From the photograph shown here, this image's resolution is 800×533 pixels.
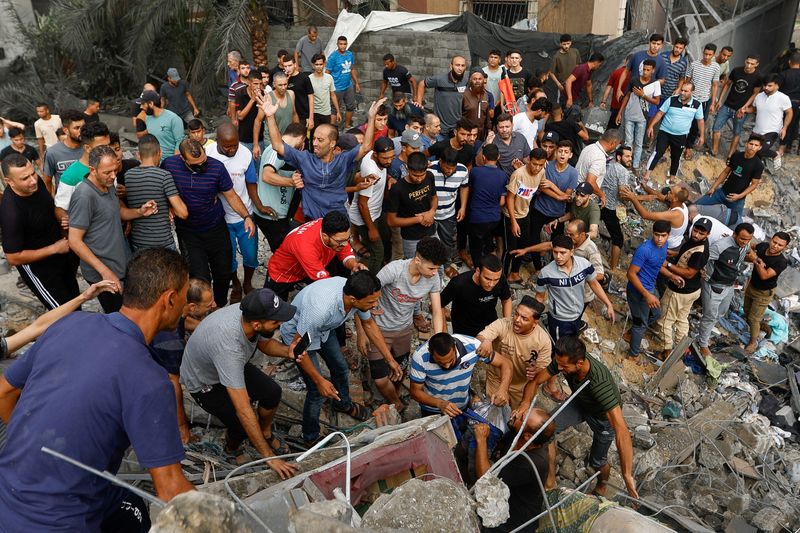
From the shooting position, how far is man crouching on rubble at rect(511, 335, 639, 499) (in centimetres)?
424

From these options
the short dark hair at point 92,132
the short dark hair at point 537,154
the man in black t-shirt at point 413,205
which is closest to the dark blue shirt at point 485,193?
the short dark hair at point 537,154

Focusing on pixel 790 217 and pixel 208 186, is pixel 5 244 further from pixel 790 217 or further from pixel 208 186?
pixel 790 217

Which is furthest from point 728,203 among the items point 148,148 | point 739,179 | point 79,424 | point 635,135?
point 79,424

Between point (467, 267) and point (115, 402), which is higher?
point (115, 402)

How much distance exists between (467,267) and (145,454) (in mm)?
5397

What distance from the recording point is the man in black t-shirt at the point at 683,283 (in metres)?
6.62

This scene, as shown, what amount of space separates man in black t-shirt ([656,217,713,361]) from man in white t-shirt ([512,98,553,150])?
2101 millimetres

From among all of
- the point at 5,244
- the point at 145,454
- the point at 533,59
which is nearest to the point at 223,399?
the point at 145,454

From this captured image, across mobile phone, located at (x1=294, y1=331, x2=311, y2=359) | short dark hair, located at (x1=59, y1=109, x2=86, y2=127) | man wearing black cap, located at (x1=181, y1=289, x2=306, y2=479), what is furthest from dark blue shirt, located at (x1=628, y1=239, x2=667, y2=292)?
short dark hair, located at (x1=59, y1=109, x2=86, y2=127)

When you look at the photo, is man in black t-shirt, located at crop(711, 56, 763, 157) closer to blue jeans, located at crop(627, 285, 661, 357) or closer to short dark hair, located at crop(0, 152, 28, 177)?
blue jeans, located at crop(627, 285, 661, 357)

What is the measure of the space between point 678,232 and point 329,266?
14.0 feet

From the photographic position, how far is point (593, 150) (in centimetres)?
721

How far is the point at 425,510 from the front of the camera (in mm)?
2139

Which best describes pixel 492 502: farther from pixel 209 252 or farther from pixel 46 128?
pixel 46 128
